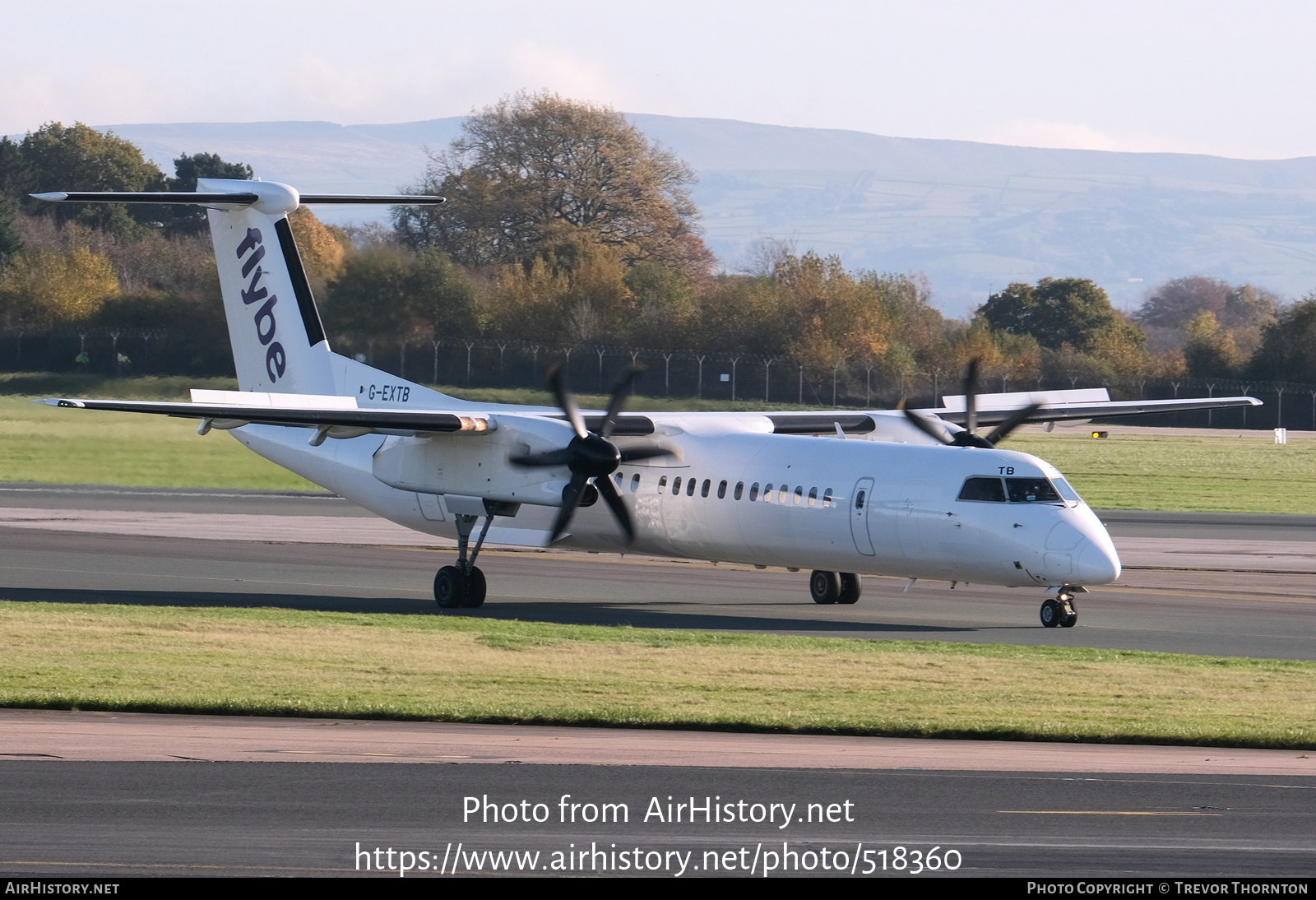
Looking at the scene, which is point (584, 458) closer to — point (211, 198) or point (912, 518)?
point (912, 518)

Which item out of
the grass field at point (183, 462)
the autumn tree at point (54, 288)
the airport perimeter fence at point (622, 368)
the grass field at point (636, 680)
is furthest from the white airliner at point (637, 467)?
the autumn tree at point (54, 288)

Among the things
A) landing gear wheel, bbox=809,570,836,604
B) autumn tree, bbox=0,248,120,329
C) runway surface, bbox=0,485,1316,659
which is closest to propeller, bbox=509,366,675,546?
runway surface, bbox=0,485,1316,659

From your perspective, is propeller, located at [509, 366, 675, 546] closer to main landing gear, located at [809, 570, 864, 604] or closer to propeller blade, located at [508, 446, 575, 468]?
propeller blade, located at [508, 446, 575, 468]

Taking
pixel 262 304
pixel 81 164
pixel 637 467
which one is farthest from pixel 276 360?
pixel 81 164

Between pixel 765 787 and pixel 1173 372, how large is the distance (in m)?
74.6

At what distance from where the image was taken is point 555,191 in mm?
85188

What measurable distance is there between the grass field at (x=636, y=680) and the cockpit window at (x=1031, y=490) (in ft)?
7.68

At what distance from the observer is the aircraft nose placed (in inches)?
818

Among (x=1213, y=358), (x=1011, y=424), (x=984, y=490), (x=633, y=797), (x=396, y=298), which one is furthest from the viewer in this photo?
(x=1213, y=358)

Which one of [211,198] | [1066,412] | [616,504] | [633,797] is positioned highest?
[211,198]

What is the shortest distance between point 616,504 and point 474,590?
2.67m
